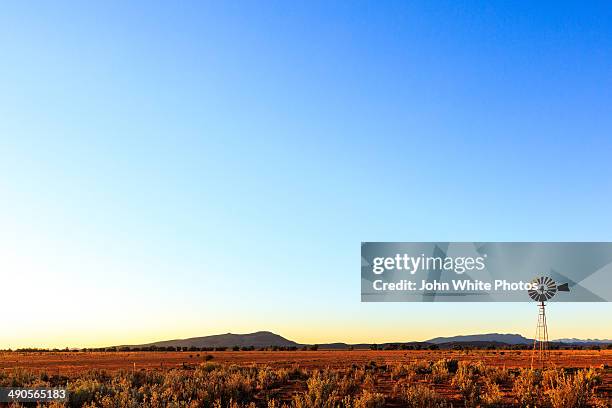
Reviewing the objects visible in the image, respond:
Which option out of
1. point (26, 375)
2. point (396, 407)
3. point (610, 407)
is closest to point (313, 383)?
point (396, 407)

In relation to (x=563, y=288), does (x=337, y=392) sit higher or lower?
lower

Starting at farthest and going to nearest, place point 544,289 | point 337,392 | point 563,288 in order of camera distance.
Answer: point 563,288, point 544,289, point 337,392

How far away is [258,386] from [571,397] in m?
12.2

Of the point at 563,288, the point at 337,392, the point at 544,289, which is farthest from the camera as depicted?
the point at 563,288

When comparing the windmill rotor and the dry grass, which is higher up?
the windmill rotor

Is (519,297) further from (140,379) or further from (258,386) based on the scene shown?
(140,379)

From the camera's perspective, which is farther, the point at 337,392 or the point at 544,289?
the point at 544,289

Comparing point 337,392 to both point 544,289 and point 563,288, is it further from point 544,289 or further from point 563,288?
point 563,288

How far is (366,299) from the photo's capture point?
139 feet

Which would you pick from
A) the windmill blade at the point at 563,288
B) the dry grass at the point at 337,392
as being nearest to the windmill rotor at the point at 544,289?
the windmill blade at the point at 563,288

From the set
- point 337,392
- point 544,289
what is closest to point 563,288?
point 544,289

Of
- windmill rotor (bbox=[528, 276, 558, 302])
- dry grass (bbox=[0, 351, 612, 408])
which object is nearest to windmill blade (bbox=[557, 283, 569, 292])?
windmill rotor (bbox=[528, 276, 558, 302])

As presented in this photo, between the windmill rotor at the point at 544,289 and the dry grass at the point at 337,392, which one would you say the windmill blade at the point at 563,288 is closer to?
the windmill rotor at the point at 544,289

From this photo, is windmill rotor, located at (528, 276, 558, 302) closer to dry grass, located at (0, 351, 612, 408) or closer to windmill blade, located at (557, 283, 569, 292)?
windmill blade, located at (557, 283, 569, 292)
